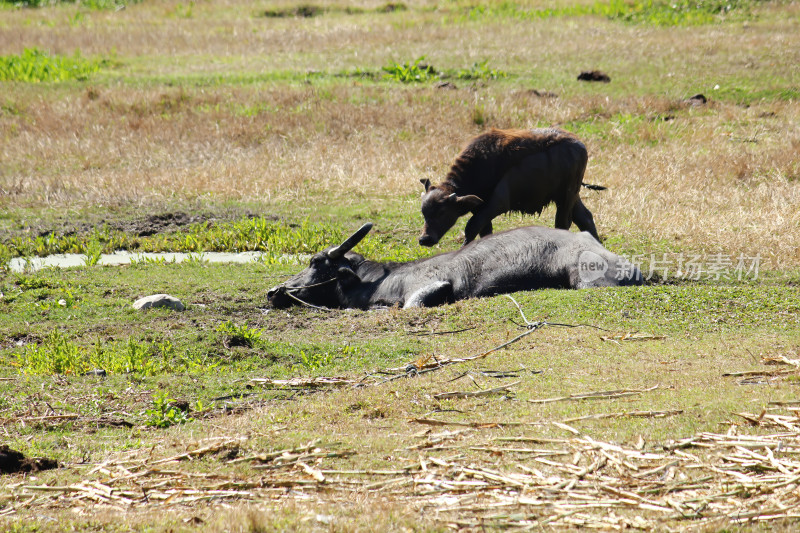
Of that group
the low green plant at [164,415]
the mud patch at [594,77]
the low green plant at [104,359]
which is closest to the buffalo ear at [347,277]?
the low green plant at [104,359]

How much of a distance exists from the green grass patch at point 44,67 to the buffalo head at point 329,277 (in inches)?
565

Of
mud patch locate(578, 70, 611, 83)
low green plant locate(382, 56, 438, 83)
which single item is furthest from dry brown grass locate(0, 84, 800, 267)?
mud patch locate(578, 70, 611, 83)

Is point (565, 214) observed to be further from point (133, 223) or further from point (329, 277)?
point (133, 223)

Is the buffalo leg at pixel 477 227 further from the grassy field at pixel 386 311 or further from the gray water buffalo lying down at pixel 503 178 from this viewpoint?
the grassy field at pixel 386 311

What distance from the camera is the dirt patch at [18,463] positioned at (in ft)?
14.8

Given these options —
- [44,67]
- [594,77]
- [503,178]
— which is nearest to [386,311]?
[503,178]

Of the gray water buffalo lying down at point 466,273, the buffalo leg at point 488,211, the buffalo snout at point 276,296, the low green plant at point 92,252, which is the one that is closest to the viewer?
the gray water buffalo lying down at point 466,273

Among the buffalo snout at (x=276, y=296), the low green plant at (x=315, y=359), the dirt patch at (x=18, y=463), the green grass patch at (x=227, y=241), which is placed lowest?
the green grass patch at (x=227, y=241)

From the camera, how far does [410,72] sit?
20688mm

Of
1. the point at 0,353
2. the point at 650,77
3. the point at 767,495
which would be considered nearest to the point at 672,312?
the point at 767,495

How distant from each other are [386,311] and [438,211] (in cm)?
184

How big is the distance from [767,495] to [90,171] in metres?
13.5

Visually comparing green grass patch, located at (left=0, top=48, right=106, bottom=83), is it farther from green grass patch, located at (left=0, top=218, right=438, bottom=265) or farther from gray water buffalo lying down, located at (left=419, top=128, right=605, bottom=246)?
gray water buffalo lying down, located at (left=419, top=128, right=605, bottom=246)

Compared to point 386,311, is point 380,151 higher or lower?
higher
